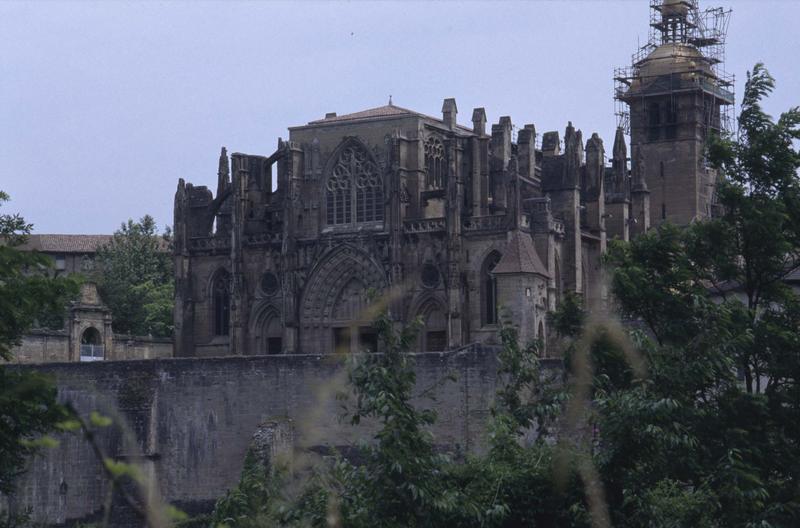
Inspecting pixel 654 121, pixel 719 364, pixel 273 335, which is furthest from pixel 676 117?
pixel 719 364

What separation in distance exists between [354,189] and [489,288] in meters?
8.44

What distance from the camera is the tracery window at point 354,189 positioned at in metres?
76.5

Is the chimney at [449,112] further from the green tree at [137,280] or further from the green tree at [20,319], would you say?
the green tree at [20,319]

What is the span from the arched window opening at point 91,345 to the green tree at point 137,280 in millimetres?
9786

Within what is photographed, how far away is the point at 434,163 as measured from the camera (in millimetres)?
77688

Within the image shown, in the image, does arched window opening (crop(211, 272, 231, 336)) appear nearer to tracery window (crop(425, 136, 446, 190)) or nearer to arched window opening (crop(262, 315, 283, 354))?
arched window opening (crop(262, 315, 283, 354))

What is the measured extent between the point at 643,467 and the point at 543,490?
3.33 metres

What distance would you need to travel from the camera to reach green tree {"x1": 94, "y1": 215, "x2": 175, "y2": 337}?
9806cm

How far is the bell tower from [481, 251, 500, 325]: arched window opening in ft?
74.2

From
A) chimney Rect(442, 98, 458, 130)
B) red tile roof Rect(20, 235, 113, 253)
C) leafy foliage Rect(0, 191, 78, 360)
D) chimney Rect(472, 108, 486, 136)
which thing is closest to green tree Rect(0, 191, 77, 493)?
leafy foliage Rect(0, 191, 78, 360)

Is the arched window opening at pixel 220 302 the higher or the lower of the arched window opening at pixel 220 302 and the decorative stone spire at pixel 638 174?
the lower

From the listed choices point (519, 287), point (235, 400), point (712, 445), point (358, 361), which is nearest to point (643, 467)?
point (712, 445)

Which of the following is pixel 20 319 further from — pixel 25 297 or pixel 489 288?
pixel 489 288

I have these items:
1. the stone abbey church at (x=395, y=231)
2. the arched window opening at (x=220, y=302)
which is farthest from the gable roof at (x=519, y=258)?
the arched window opening at (x=220, y=302)
